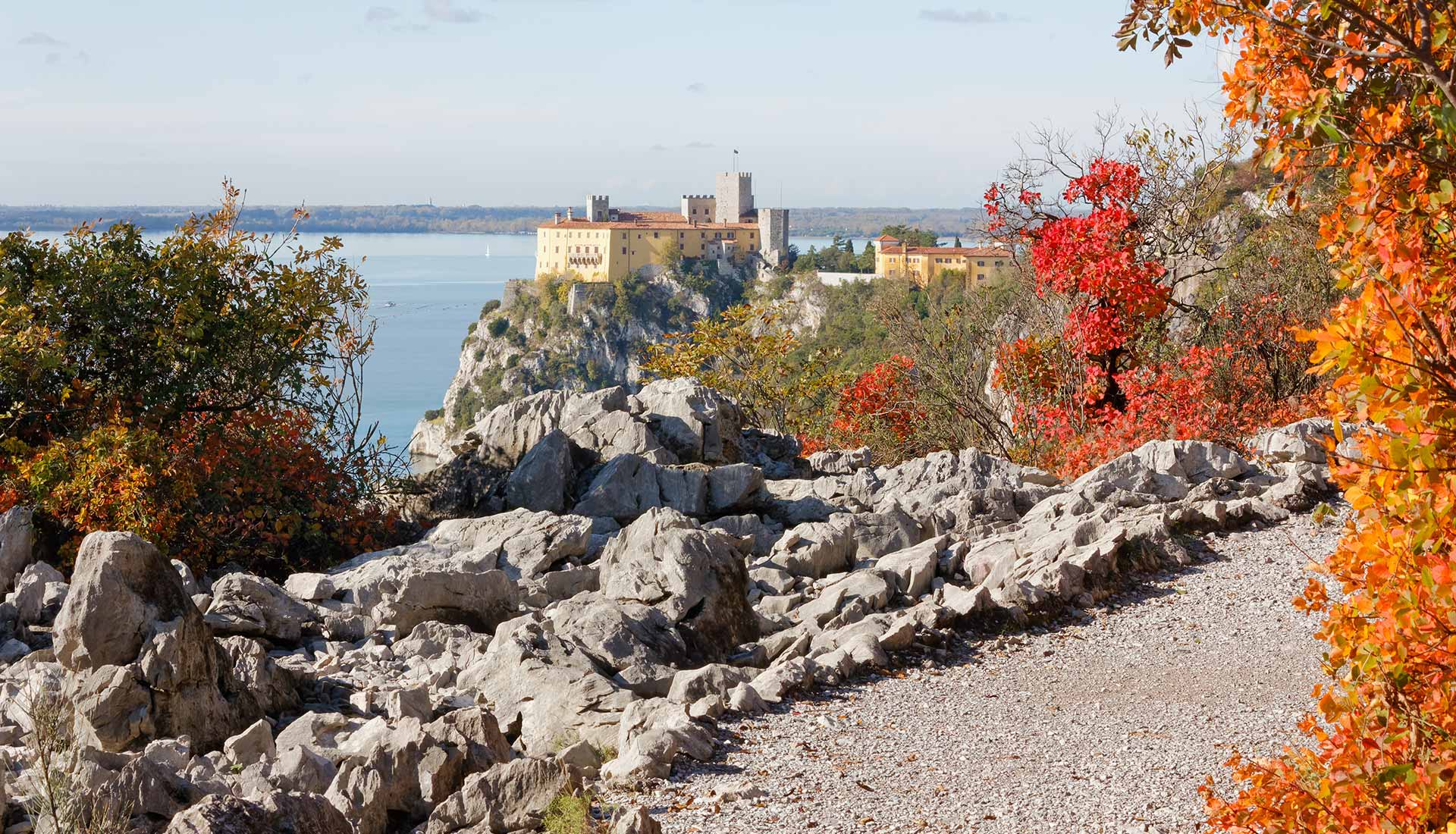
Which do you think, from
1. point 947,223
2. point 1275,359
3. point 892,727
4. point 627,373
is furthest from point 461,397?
point 892,727

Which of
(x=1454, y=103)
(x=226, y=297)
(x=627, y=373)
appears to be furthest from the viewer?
(x=627, y=373)

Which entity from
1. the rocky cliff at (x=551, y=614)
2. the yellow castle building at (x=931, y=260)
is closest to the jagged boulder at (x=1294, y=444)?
the rocky cliff at (x=551, y=614)

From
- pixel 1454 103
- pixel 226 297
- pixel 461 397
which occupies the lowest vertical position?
pixel 461 397

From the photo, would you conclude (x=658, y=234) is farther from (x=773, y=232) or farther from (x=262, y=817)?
(x=262, y=817)

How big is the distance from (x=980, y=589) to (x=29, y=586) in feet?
23.9

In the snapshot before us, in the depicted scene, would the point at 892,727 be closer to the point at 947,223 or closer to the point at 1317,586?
the point at 1317,586

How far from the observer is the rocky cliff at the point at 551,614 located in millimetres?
6434

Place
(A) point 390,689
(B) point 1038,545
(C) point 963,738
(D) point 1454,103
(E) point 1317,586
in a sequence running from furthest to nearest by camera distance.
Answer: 1. (B) point 1038,545
2. (A) point 390,689
3. (C) point 963,738
4. (E) point 1317,586
5. (D) point 1454,103

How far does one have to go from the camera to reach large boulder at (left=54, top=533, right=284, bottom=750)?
24.1ft

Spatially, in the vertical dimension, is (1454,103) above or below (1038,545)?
above

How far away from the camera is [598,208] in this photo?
12600 cm

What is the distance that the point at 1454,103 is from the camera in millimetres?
3564

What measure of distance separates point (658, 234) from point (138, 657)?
11008 cm

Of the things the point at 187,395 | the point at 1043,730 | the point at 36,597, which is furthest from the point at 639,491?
the point at 1043,730
